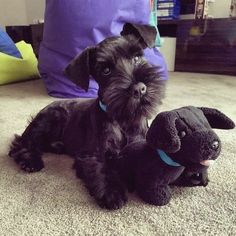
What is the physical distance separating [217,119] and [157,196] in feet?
0.95

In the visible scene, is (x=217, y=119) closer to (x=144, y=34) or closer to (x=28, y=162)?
(x=144, y=34)

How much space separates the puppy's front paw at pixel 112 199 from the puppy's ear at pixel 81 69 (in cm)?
38

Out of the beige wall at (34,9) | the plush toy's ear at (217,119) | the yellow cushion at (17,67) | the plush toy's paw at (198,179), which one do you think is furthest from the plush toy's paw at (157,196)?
the beige wall at (34,9)

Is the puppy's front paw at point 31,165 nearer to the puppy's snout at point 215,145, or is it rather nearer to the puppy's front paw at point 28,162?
the puppy's front paw at point 28,162

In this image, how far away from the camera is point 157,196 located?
857 mm

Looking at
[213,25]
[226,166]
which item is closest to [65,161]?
[226,166]

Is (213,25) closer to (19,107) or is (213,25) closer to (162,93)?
(19,107)

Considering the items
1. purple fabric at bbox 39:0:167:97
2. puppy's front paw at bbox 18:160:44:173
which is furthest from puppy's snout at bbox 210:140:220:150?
purple fabric at bbox 39:0:167:97

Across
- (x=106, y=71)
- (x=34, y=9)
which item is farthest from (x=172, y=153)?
(x=34, y=9)

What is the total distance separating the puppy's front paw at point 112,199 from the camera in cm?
86

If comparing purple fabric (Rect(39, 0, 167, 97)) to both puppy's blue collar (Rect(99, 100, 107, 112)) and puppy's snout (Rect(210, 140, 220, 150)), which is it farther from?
puppy's snout (Rect(210, 140, 220, 150))

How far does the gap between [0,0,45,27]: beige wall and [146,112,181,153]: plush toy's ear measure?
388 cm

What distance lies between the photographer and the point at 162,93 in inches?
39.8

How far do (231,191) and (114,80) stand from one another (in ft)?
1.68
